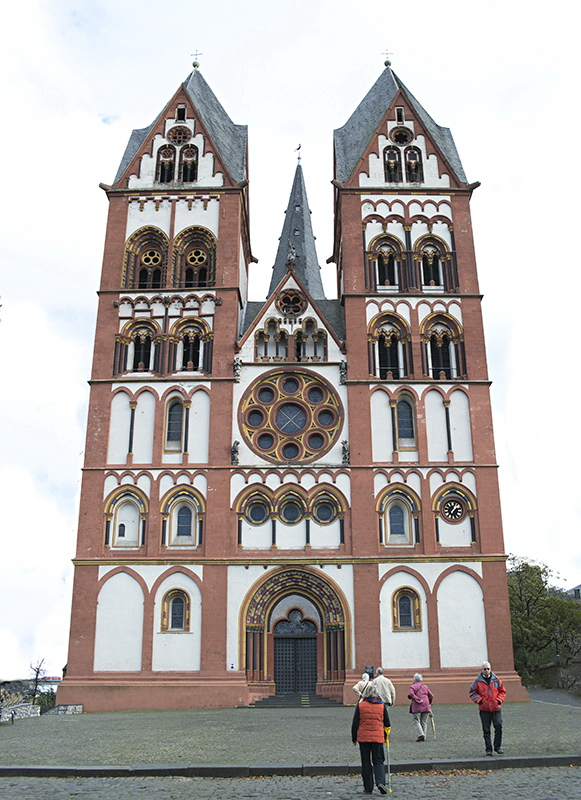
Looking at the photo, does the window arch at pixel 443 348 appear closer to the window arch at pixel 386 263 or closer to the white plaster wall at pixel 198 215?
the window arch at pixel 386 263

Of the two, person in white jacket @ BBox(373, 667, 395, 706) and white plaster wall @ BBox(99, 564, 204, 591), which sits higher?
white plaster wall @ BBox(99, 564, 204, 591)

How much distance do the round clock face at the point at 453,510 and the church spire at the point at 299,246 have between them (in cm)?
1408

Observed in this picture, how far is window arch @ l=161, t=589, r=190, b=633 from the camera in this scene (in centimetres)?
3325

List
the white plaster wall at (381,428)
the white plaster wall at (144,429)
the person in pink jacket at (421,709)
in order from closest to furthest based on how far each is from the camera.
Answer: the person in pink jacket at (421,709) < the white plaster wall at (381,428) < the white plaster wall at (144,429)

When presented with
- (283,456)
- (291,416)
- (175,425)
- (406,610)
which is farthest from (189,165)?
(406,610)

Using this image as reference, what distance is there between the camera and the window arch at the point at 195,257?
1556 inches

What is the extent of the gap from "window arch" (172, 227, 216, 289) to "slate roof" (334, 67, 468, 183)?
772 cm

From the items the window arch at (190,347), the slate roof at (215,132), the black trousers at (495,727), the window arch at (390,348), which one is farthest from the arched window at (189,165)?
the black trousers at (495,727)

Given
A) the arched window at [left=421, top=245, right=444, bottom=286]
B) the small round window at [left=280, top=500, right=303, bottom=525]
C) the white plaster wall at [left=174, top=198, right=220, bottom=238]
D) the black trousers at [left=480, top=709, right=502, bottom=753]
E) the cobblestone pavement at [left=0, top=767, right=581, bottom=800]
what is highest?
the white plaster wall at [left=174, top=198, right=220, bottom=238]

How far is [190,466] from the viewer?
35312mm

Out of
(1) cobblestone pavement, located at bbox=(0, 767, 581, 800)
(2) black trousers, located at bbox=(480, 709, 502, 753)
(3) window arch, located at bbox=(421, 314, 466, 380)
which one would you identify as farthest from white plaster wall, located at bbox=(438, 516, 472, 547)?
(1) cobblestone pavement, located at bbox=(0, 767, 581, 800)

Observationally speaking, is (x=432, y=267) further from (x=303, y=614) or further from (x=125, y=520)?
(x=125, y=520)

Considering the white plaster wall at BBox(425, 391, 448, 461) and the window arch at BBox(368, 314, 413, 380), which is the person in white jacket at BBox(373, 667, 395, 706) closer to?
the white plaster wall at BBox(425, 391, 448, 461)

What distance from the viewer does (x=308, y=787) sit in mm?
11984
